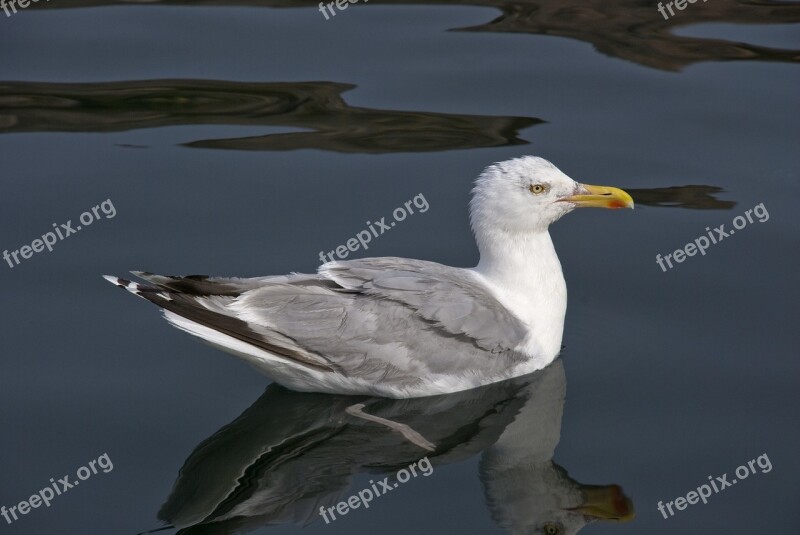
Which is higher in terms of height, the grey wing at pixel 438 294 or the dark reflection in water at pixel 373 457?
the grey wing at pixel 438 294

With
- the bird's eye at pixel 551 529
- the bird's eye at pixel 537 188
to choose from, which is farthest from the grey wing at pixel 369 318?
the bird's eye at pixel 551 529

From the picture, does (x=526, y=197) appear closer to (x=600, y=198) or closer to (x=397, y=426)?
(x=600, y=198)

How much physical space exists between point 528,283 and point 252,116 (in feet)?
13.3

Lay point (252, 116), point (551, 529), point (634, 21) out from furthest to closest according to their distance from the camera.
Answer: point (634, 21)
point (252, 116)
point (551, 529)

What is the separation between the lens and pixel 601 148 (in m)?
10.4

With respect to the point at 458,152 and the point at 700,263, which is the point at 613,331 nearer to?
the point at 700,263

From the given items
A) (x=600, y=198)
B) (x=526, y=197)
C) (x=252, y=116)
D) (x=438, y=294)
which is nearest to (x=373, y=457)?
(x=438, y=294)

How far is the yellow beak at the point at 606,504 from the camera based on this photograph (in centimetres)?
665

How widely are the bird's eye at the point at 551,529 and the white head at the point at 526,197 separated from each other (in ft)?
7.10

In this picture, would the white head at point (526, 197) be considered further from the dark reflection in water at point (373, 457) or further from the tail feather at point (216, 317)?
the tail feather at point (216, 317)

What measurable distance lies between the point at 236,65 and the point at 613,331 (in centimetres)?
531

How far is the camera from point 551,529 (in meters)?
6.62

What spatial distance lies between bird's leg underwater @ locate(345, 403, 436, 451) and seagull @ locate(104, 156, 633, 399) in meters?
0.16

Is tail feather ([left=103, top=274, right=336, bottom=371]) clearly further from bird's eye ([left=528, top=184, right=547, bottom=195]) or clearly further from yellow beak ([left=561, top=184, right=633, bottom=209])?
yellow beak ([left=561, top=184, right=633, bottom=209])
